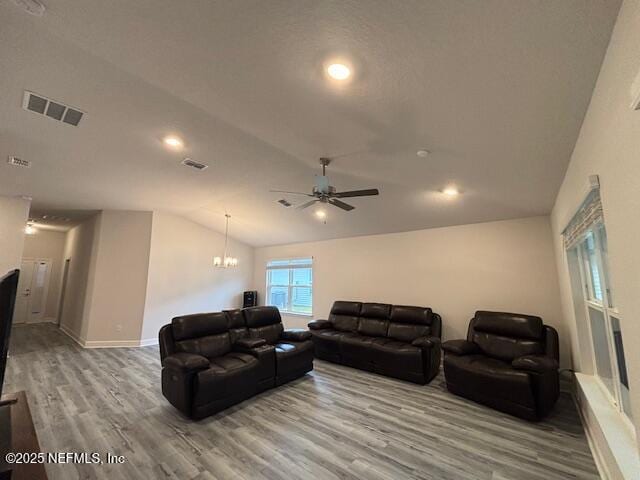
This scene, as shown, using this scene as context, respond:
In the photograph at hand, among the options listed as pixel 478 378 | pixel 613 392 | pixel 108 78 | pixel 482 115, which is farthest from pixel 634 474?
pixel 108 78

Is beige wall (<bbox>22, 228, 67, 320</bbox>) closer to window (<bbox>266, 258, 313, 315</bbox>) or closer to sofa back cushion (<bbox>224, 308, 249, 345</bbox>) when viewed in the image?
window (<bbox>266, 258, 313, 315</bbox>)

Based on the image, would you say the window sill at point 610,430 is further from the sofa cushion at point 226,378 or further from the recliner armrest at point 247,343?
the recliner armrest at point 247,343

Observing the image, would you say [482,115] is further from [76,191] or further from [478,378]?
[76,191]

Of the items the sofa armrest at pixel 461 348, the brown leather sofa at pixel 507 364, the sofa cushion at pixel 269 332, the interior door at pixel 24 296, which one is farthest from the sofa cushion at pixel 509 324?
the interior door at pixel 24 296

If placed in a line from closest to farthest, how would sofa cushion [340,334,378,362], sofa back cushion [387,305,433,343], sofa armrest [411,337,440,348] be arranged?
sofa armrest [411,337,440,348], sofa cushion [340,334,378,362], sofa back cushion [387,305,433,343]

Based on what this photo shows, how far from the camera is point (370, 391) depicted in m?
3.72

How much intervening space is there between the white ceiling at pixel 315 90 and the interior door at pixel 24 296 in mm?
6131

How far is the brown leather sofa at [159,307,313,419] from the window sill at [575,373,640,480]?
326 cm

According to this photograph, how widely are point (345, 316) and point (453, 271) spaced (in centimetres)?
228

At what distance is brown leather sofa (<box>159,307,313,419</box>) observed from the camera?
9.62 ft

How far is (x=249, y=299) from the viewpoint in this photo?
8039 mm

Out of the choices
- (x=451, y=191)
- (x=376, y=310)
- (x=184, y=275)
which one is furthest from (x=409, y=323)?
(x=184, y=275)

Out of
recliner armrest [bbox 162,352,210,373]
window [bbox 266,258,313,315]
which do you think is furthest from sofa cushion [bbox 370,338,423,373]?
window [bbox 266,258,313,315]

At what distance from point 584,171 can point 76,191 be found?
7.07m
